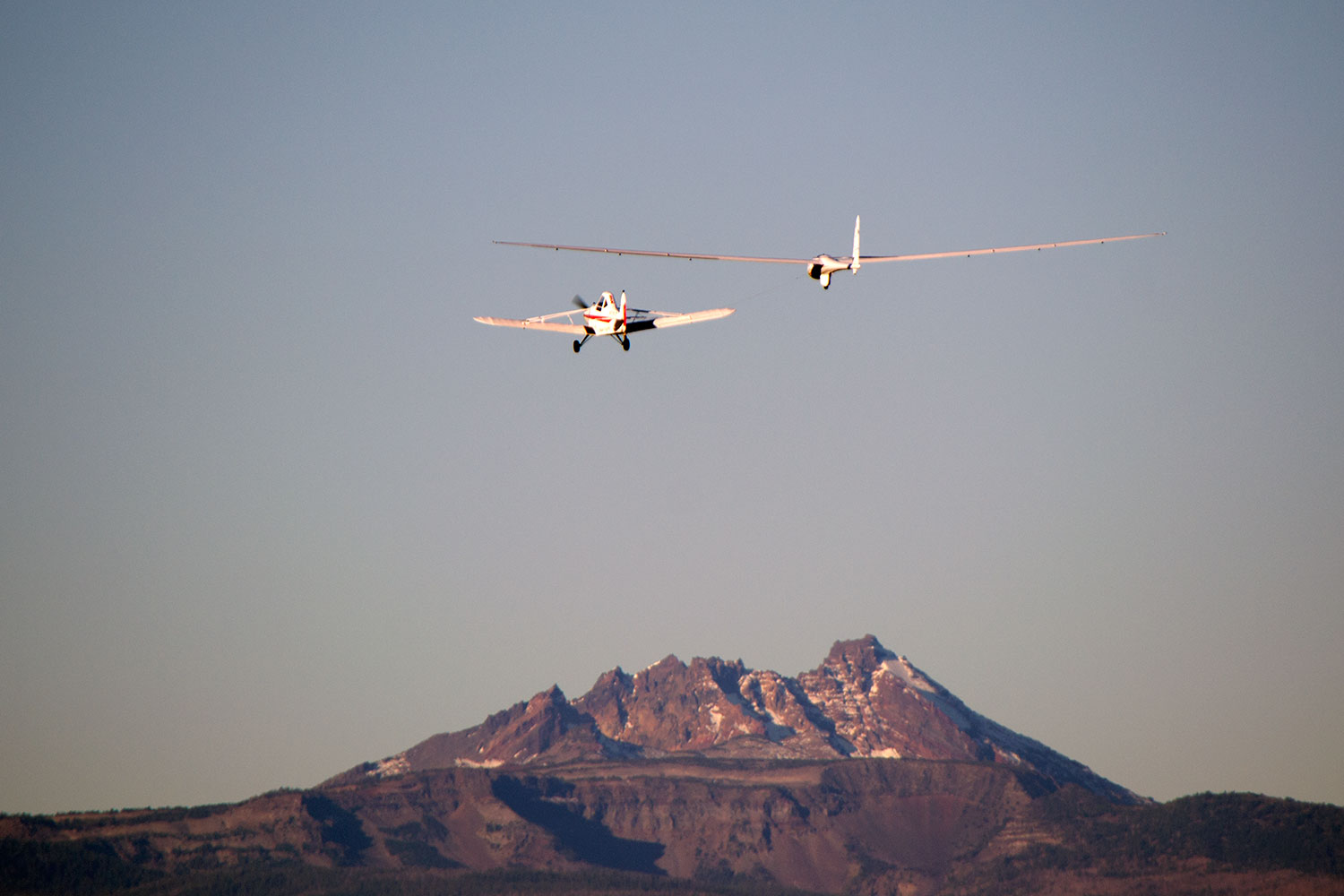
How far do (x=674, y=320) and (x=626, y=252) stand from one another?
2029 centimetres

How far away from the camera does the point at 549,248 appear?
10325 cm

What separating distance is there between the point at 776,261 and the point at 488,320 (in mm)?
40807

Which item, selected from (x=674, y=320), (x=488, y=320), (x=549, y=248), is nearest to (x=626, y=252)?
(x=549, y=248)

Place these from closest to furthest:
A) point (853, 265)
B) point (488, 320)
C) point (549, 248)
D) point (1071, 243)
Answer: point (1071, 243) < point (549, 248) < point (853, 265) < point (488, 320)

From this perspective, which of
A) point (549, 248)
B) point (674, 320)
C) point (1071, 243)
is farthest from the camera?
point (674, 320)

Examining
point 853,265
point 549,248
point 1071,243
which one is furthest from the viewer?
point 853,265

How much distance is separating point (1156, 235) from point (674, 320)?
39.4m

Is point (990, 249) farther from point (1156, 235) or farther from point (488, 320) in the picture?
point (488, 320)

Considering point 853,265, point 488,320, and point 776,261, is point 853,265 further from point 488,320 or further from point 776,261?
point 488,320

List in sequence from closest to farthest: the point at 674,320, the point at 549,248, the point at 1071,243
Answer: the point at 1071,243
the point at 549,248
the point at 674,320

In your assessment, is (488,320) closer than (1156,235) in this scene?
No

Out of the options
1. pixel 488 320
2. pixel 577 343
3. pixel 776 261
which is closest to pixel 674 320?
pixel 577 343

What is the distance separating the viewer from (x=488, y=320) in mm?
132000

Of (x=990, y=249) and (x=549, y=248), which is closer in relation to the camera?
(x=990, y=249)
